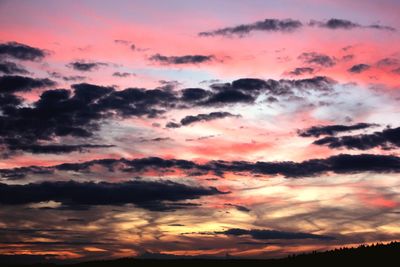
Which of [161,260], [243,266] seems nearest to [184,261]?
[161,260]

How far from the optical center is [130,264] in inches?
2685

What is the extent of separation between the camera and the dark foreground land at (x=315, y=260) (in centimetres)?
5503

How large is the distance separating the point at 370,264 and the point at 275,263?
12.5 m

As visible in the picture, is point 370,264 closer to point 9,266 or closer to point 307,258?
point 307,258

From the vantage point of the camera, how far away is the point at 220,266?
65625mm

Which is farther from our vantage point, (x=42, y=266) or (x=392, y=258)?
(x=42, y=266)

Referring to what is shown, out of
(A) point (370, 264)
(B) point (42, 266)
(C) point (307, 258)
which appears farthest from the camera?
(B) point (42, 266)

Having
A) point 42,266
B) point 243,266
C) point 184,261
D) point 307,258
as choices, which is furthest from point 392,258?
point 42,266

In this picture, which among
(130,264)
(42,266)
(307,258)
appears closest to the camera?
(307,258)

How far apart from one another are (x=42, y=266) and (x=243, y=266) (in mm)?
26855

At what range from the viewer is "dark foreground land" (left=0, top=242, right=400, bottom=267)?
55031 mm

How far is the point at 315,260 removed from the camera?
59562mm

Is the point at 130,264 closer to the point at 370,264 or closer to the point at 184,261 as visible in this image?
the point at 184,261

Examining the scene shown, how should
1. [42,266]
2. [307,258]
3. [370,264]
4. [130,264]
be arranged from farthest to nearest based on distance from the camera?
1. [42,266]
2. [130,264]
3. [307,258]
4. [370,264]
